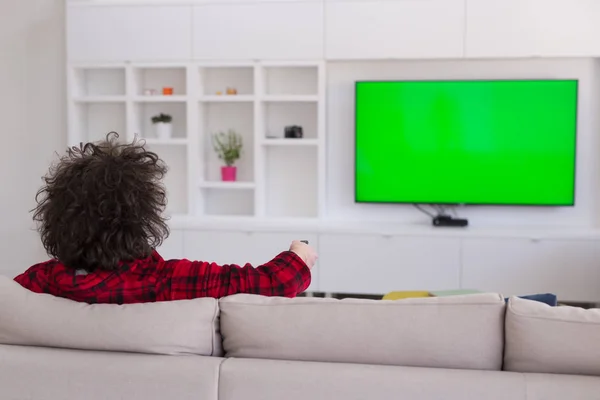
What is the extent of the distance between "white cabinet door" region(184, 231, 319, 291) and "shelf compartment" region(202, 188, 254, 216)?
457 mm

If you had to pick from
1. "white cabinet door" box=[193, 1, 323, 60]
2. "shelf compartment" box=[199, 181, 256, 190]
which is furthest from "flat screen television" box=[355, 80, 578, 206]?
"shelf compartment" box=[199, 181, 256, 190]

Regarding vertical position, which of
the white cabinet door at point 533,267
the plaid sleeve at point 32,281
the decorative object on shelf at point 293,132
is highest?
the decorative object on shelf at point 293,132

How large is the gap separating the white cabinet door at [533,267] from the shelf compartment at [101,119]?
2561 mm

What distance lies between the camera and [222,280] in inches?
71.5

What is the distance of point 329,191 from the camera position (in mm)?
5500

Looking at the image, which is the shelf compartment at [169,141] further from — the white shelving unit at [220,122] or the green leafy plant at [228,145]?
the green leafy plant at [228,145]

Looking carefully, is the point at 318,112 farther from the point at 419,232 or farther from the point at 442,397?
the point at 442,397

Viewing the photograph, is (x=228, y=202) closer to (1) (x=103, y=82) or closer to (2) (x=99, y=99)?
(2) (x=99, y=99)

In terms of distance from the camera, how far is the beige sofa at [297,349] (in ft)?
5.05

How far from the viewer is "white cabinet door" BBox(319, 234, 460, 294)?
16.4 feet

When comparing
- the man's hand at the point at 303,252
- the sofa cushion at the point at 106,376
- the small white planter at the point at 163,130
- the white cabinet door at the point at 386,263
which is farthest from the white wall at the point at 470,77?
the sofa cushion at the point at 106,376

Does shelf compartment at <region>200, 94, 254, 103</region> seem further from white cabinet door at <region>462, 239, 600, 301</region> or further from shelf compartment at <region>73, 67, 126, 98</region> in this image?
white cabinet door at <region>462, 239, 600, 301</region>

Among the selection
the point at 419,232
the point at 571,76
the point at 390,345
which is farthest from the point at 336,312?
the point at 571,76

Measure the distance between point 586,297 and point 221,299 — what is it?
376 centimetres
